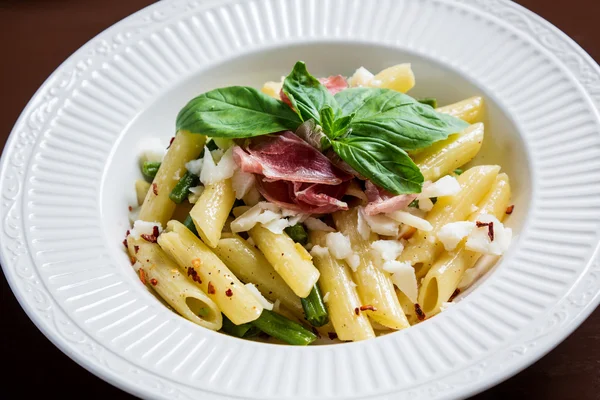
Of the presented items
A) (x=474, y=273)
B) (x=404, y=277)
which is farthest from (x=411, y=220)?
(x=474, y=273)

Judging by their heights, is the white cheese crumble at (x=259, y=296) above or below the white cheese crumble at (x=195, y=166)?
below

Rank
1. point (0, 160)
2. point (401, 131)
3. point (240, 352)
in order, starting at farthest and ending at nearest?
point (0, 160) < point (401, 131) < point (240, 352)

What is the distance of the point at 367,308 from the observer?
7.57ft

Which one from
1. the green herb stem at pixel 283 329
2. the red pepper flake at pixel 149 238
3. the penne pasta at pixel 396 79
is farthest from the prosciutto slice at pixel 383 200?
the red pepper flake at pixel 149 238

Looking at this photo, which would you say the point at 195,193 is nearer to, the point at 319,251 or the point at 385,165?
the point at 319,251

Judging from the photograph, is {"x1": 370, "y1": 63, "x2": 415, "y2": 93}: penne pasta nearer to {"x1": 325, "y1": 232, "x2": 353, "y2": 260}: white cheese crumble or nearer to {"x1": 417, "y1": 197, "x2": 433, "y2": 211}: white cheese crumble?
{"x1": 417, "y1": 197, "x2": 433, "y2": 211}: white cheese crumble

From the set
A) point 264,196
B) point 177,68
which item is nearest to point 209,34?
point 177,68

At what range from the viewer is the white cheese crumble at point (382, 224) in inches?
96.0

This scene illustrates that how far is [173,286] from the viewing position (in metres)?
2.41

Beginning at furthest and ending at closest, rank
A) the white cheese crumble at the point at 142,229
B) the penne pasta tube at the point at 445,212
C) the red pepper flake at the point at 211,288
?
the white cheese crumble at the point at 142,229 < the penne pasta tube at the point at 445,212 < the red pepper flake at the point at 211,288

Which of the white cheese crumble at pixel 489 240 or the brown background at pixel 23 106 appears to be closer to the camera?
the brown background at pixel 23 106

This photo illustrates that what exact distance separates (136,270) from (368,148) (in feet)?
3.18

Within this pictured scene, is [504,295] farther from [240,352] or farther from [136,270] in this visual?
[136,270]

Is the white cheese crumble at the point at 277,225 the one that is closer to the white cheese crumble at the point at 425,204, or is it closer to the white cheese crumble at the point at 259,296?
the white cheese crumble at the point at 259,296
